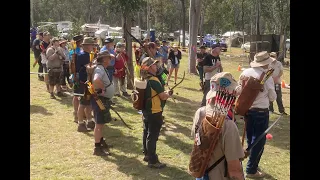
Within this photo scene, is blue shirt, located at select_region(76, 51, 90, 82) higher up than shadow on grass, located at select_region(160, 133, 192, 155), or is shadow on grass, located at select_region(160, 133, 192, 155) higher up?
blue shirt, located at select_region(76, 51, 90, 82)

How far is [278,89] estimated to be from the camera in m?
9.47

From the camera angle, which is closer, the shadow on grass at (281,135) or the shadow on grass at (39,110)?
the shadow on grass at (281,135)

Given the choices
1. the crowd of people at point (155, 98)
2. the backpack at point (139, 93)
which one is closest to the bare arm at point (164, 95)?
the crowd of people at point (155, 98)

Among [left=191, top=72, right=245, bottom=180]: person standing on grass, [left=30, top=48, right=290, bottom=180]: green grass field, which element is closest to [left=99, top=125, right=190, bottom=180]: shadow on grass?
[left=30, top=48, right=290, bottom=180]: green grass field

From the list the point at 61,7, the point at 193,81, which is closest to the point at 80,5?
the point at 61,7

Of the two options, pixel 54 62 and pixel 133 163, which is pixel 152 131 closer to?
pixel 133 163

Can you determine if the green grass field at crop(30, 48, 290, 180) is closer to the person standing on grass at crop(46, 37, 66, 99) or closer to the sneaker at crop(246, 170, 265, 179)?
the sneaker at crop(246, 170, 265, 179)

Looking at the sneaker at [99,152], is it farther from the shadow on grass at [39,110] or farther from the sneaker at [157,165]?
the shadow on grass at [39,110]

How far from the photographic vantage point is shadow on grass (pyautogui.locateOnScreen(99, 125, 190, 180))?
5492 mm

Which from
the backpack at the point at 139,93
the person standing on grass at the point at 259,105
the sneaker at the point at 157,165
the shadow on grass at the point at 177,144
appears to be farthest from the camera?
the shadow on grass at the point at 177,144

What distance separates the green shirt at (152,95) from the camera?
209 inches

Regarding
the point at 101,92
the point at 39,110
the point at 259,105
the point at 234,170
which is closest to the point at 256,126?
the point at 259,105
